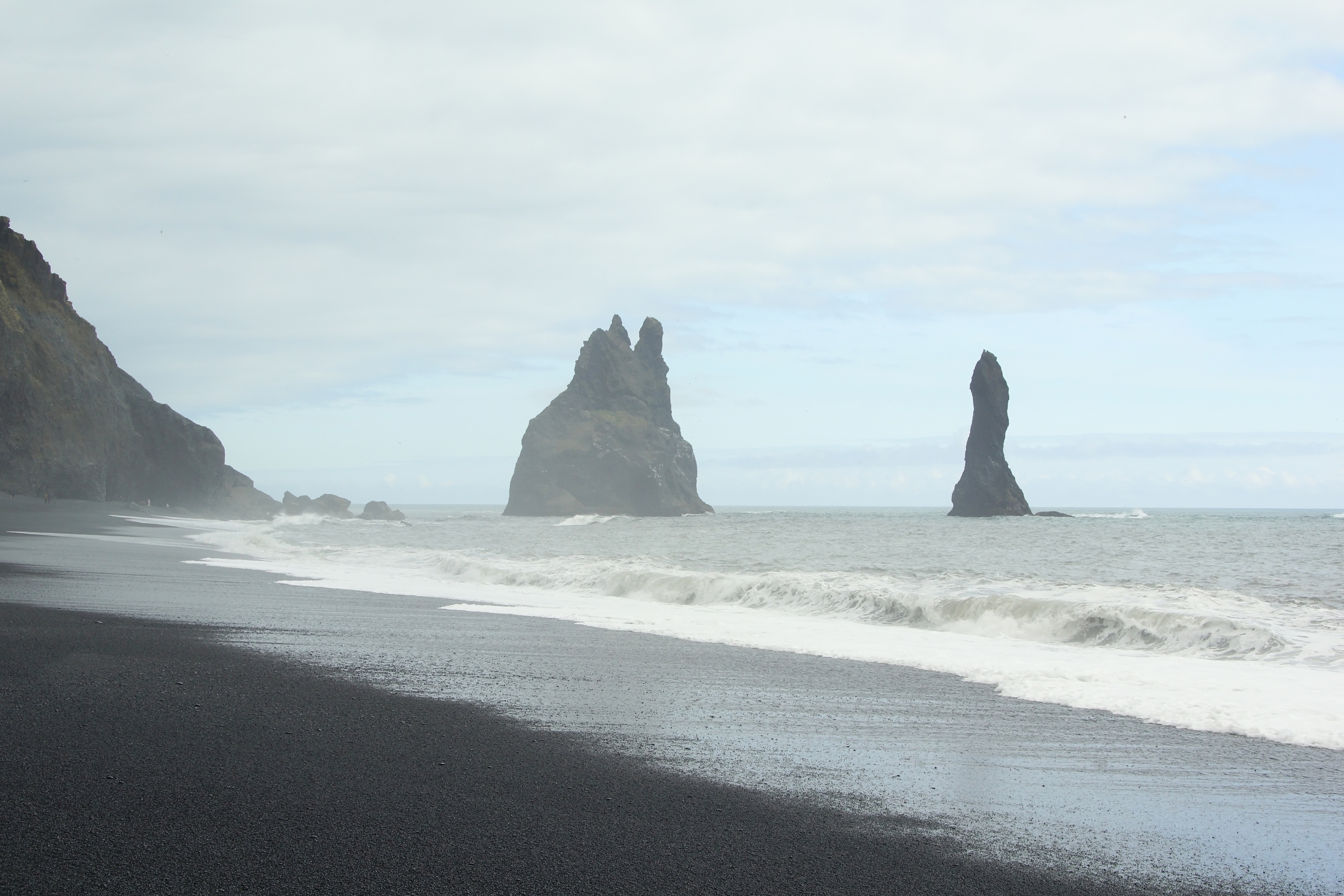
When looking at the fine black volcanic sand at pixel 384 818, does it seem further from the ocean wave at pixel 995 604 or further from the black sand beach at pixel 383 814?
the ocean wave at pixel 995 604

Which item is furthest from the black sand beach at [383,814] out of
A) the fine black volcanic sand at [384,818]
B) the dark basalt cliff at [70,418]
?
the dark basalt cliff at [70,418]

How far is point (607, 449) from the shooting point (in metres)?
117

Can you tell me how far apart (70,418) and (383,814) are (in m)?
63.7

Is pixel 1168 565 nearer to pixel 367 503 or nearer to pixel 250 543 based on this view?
pixel 250 543

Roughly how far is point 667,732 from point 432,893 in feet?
9.63

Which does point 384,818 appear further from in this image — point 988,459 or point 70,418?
point 988,459

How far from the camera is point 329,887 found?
3.32m

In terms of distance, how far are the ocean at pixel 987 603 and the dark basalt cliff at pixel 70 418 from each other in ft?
69.2

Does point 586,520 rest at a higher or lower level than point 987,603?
lower

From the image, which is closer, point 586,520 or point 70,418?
point 70,418

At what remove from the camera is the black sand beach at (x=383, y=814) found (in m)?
3.49

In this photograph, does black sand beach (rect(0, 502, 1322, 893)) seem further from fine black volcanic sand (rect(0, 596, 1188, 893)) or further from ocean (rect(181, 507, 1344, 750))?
ocean (rect(181, 507, 1344, 750))

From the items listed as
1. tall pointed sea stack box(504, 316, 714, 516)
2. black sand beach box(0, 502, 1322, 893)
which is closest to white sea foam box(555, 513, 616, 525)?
tall pointed sea stack box(504, 316, 714, 516)

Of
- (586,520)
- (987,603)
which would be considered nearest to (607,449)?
(586,520)
